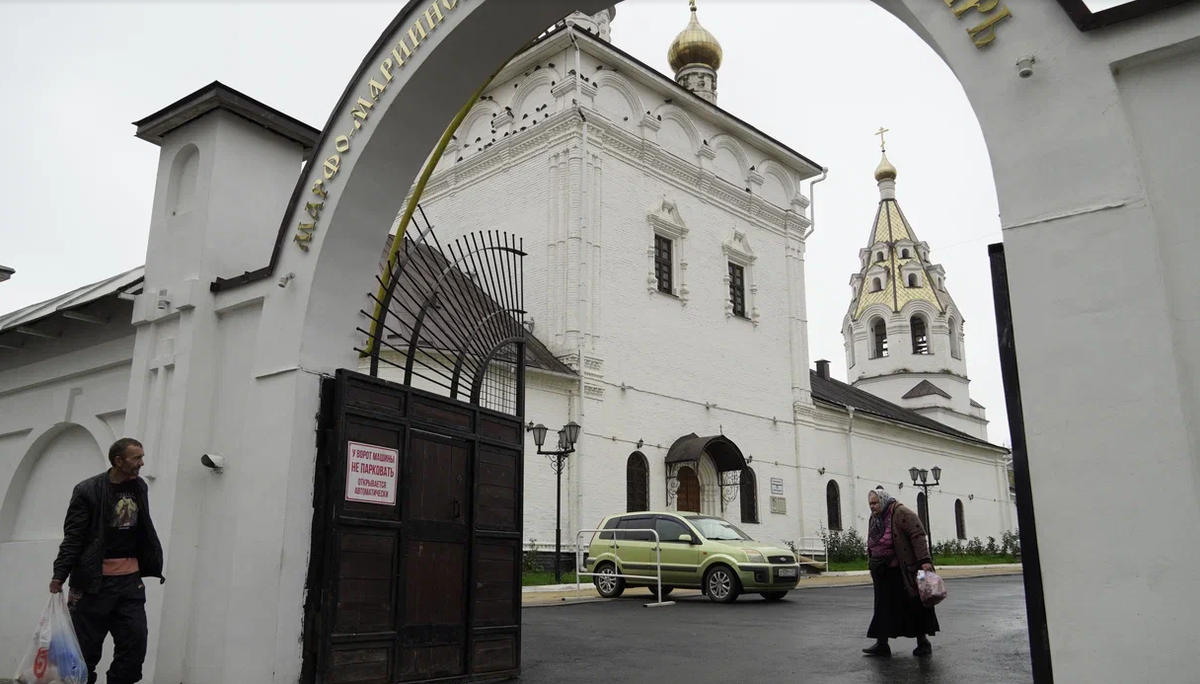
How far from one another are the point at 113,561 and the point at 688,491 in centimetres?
2015

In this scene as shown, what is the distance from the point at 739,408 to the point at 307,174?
20.6 metres

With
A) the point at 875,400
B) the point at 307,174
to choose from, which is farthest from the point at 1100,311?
the point at 875,400

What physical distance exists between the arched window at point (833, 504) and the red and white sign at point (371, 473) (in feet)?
80.6

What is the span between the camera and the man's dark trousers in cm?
566

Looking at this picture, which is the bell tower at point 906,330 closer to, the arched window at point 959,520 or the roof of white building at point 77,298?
the arched window at point 959,520

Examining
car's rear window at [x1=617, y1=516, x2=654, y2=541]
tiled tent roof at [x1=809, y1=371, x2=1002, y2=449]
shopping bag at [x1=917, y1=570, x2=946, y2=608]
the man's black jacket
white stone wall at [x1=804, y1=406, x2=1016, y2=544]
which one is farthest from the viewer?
tiled tent roof at [x1=809, y1=371, x2=1002, y2=449]

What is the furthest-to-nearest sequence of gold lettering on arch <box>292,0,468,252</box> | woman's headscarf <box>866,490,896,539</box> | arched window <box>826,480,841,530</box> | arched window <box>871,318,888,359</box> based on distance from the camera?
arched window <box>871,318,888,359</box>
arched window <box>826,480,841,530</box>
woman's headscarf <box>866,490,896,539</box>
gold lettering on arch <box>292,0,468,252</box>

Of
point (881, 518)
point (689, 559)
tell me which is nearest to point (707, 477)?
point (689, 559)

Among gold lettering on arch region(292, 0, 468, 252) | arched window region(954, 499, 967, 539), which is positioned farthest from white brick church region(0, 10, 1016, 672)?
gold lettering on arch region(292, 0, 468, 252)

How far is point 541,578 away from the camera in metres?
19.2

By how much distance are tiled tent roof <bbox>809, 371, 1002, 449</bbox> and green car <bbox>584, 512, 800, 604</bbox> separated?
14.0 meters

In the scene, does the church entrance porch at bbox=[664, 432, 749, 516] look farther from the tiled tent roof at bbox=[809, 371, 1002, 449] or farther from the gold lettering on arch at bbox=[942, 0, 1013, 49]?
the gold lettering on arch at bbox=[942, 0, 1013, 49]

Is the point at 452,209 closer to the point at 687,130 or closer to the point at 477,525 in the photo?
the point at 687,130

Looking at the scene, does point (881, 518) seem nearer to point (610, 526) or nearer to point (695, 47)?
point (610, 526)
